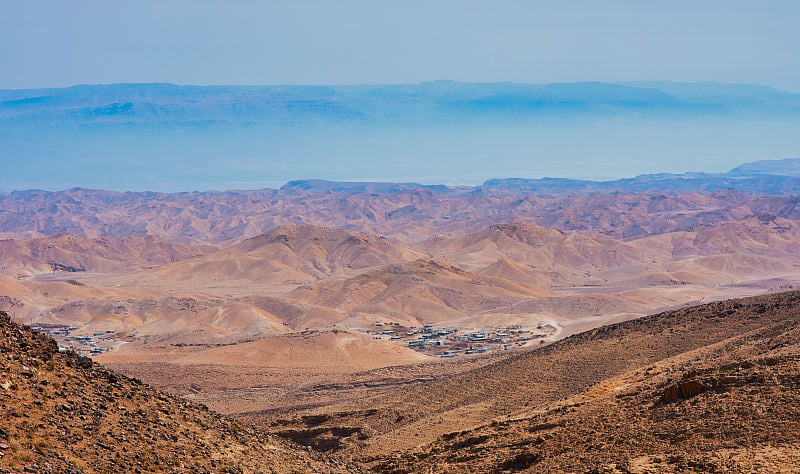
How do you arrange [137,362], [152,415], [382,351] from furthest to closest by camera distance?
[382,351] → [137,362] → [152,415]

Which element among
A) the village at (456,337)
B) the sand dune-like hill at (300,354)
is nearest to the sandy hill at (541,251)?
the village at (456,337)

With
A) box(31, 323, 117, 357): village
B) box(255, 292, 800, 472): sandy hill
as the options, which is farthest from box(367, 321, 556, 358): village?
box(255, 292, 800, 472): sandy hill

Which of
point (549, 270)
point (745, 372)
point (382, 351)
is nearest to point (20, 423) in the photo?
point (745, 372)

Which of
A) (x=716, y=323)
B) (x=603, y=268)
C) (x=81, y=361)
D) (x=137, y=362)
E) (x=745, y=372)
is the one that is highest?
(x=81, y=361)

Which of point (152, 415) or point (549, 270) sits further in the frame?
point (549, 270)

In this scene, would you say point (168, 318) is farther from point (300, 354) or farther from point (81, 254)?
point (81, 254)

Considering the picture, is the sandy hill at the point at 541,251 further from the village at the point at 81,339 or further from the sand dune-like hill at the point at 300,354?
the sand dune-like hill at the point at 300,354

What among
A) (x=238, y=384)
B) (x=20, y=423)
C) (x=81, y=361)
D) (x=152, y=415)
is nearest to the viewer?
(x=20, y=423)

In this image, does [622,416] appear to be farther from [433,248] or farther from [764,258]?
[433,248]

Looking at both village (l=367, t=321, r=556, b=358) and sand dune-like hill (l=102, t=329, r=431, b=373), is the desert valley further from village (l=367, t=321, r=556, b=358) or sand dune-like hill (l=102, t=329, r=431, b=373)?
village (l=367, t=321, r=556, b=358)
